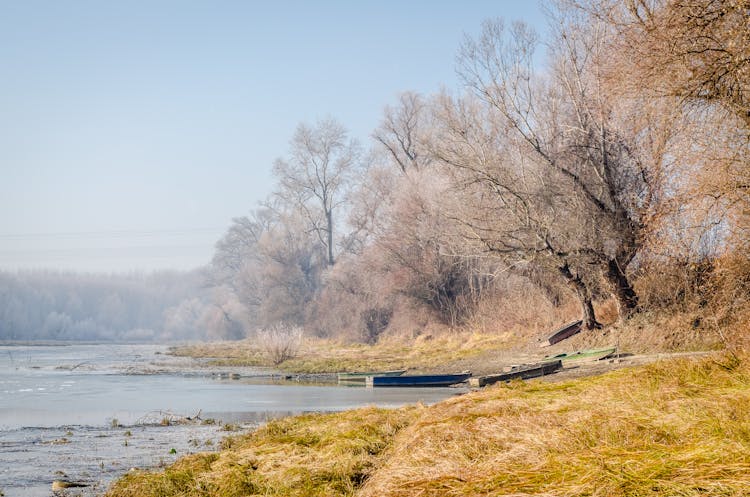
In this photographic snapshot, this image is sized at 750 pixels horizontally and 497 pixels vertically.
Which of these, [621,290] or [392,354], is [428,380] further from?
[392,354]

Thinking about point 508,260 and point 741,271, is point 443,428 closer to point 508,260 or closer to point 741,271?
point 741,271

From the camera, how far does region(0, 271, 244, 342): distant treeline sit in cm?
11000

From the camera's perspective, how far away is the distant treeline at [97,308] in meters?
110

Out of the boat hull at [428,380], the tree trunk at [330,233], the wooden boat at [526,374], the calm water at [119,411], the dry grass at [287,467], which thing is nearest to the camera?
the dry grass at [287,467]

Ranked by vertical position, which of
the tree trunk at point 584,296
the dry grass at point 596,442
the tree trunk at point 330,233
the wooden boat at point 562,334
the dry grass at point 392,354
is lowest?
the dry grass at point 392,354

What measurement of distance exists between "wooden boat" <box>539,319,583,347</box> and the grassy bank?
16.2 meters

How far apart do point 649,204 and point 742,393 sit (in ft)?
57.1

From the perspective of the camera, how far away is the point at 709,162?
57.4ft

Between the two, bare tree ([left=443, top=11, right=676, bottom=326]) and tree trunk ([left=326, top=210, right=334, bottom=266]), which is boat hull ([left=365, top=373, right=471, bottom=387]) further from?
tree trunk ([left=326, top=210, right=334, bottom=266])

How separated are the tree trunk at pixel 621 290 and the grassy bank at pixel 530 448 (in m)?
14.0

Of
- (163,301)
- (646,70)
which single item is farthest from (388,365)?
(163,301)

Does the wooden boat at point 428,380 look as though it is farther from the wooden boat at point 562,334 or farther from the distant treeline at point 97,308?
the distant treeline at point 97,308

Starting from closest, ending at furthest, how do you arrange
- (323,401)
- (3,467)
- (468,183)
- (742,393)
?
(742,393)
(3,467)
(323,401)
(468,183)

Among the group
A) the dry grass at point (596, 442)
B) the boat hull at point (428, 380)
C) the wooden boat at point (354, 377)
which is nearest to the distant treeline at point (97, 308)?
the wooden boat at point (354, 377)
